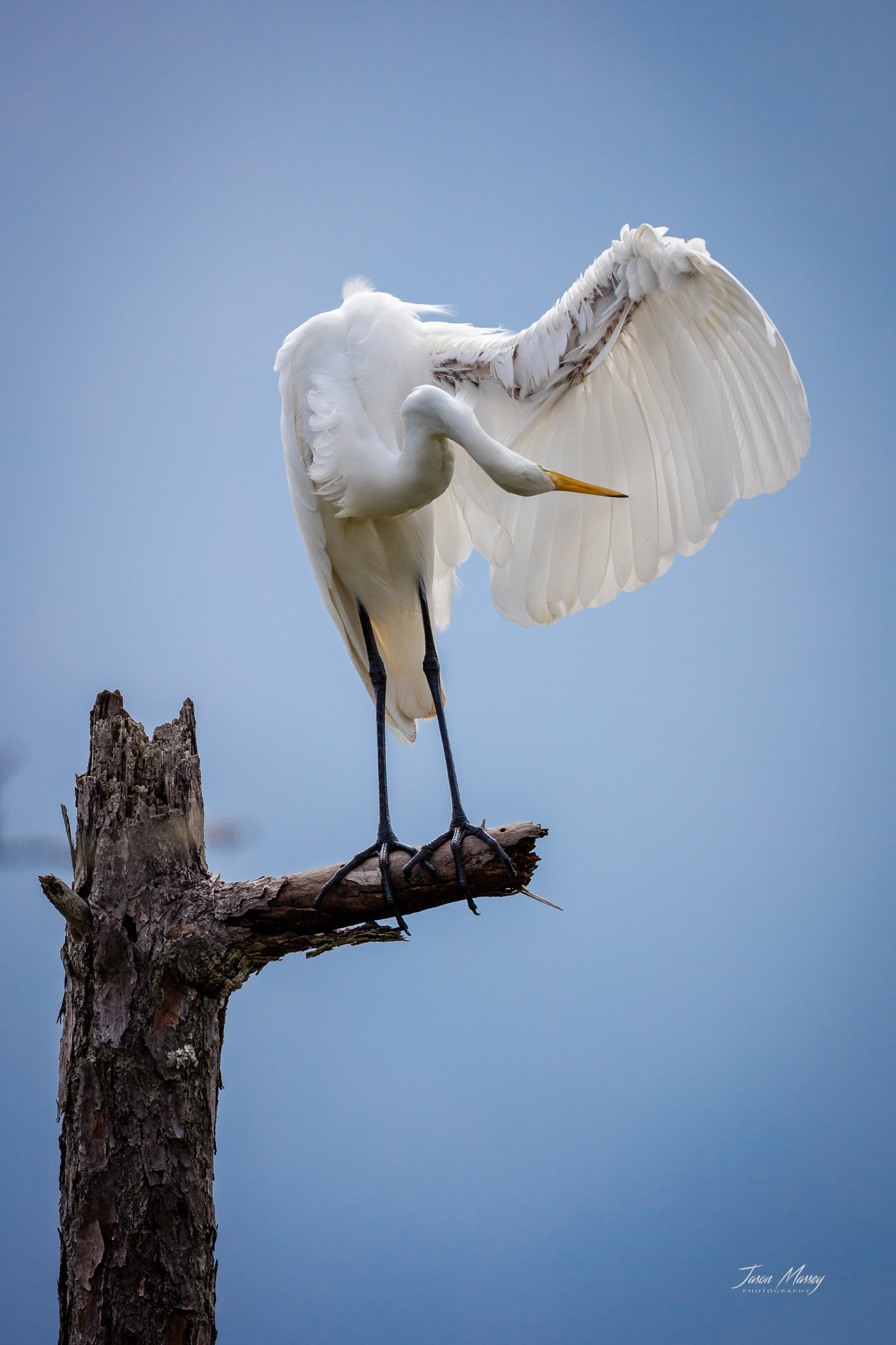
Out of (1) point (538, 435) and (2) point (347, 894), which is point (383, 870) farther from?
(1) point (538, 435)

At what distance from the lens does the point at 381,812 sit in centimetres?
213

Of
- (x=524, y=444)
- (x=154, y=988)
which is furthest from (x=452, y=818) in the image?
(x=524, y=444)

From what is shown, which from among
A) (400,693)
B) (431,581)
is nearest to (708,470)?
(431,581)

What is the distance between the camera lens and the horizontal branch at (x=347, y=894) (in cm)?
182

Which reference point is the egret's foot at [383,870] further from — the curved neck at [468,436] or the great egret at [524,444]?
the curved neck at [468,436]

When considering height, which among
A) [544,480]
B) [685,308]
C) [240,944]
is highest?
[685,308]

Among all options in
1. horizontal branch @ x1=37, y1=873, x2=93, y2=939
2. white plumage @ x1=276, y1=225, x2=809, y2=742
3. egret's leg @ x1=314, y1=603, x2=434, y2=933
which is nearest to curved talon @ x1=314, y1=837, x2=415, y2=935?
egret's leg @ x1=314, y1=603, x2=434, y2=933

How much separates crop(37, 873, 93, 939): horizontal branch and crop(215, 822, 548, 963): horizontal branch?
9.1 inches

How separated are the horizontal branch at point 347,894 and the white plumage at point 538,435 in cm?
69

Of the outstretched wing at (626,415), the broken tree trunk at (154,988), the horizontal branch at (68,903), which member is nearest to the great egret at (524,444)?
the outstretched wing at (626,415)

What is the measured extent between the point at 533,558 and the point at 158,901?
1.25 m

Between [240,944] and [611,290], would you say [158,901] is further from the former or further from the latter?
[611,290]

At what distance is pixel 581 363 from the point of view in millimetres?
2162

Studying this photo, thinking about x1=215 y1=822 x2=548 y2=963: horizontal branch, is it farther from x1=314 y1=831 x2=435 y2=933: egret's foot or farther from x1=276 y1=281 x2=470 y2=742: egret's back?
x1=276 y1=281 x2=470 y2=742: egret's back
